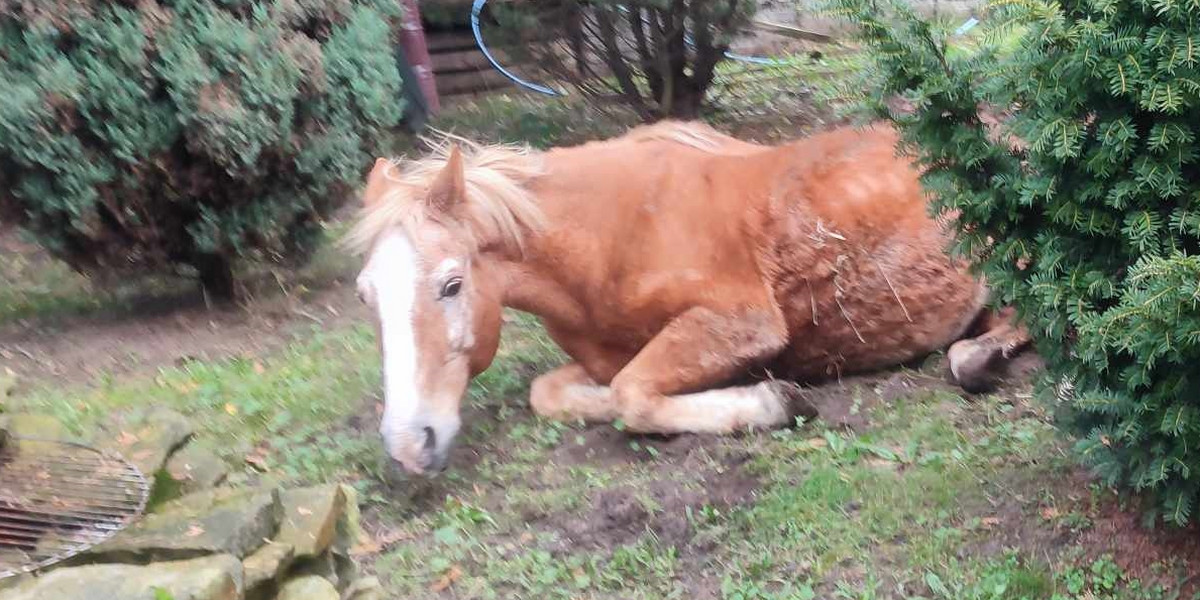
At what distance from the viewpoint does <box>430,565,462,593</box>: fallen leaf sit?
389 cm

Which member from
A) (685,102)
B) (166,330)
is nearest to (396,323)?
(166,330)

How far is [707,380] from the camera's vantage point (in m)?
4.97

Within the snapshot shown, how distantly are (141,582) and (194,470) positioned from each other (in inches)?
35.8

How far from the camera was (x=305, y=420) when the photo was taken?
5.25m

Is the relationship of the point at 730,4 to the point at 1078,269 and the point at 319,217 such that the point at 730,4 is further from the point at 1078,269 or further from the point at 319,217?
→ the point at 1078,269

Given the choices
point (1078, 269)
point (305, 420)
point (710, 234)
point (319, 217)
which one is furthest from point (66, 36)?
point (1078, 269)

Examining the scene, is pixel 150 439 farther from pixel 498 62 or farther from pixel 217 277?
pixel 498 62

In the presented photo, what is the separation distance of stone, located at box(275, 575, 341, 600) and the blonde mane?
168 centimetres

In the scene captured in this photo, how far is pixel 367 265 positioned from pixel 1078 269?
2.66 metres

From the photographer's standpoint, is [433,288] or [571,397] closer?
[433,288]

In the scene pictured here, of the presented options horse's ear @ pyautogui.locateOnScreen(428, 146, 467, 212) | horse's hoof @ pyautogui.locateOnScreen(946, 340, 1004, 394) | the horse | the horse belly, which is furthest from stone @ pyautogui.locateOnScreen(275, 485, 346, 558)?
horse's hoof @ pyautogui.locateOnScreen(946, 340, 1004, 394)

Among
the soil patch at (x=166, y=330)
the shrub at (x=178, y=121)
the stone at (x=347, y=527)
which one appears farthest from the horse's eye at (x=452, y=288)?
the soil patch at (x=166, y=330)

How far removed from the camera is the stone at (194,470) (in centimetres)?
356

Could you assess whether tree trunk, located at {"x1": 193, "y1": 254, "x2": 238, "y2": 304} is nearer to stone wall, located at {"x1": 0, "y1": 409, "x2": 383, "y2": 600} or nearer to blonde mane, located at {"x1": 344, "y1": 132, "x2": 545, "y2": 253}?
blonde mane, located at {"x1": 344, "y1": 132, "x2": 545, "y2": 253}
